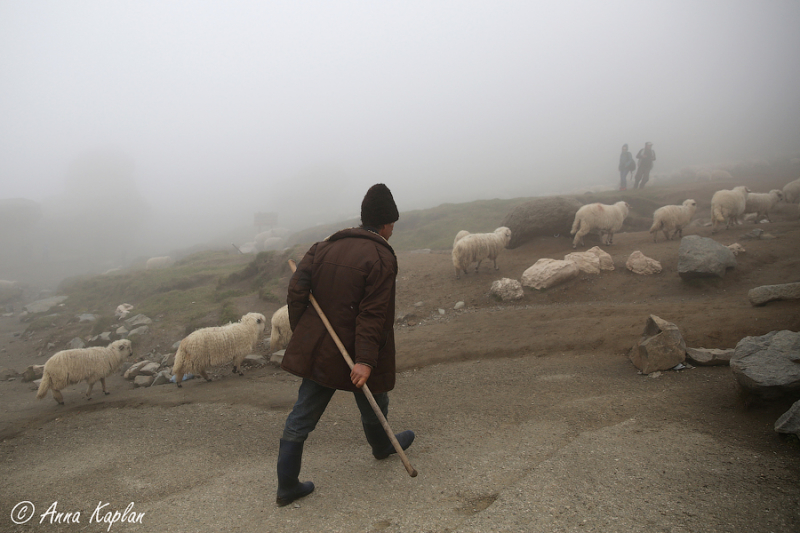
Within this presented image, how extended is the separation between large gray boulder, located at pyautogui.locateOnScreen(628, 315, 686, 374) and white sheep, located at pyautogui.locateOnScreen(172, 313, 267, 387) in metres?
7.27

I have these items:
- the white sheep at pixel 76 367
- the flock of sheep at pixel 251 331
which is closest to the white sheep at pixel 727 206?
the flock of sheep at pixel 251 331

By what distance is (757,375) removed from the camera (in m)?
3.62

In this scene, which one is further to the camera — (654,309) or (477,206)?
(477,206)

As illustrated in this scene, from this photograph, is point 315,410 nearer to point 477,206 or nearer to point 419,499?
point 419,499

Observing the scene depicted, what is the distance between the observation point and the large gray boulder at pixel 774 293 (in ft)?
20.1

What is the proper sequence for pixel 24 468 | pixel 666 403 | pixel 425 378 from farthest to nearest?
pixel 425 378 < pixel 24 468 < pixel 666 403

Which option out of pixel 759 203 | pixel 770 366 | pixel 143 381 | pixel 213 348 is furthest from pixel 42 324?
pixel 759 203

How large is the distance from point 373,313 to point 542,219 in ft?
39.7

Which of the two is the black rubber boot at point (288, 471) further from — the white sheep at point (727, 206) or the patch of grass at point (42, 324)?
the patch of grass at point (42, 324)

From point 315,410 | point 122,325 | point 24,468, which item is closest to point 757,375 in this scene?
point 315,410

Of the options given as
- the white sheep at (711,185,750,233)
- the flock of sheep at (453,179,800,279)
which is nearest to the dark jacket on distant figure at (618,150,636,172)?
the flock of sheep at (453,179,800,279)

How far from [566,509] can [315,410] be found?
79.3 inches

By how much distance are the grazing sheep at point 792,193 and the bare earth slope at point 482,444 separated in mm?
8822

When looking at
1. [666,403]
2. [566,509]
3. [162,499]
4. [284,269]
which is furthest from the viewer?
[284,269]
